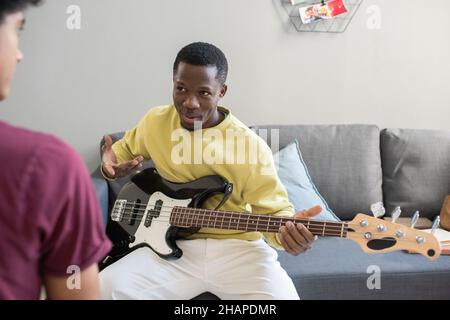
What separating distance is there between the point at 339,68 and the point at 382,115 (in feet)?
1.07

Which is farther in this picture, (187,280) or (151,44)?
(151,44)

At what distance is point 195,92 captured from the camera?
4.61 feet

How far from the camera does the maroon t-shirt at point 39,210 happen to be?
0.55 meters

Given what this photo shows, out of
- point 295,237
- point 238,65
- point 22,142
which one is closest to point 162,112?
point 295,237

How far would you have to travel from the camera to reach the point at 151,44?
7.11 ft

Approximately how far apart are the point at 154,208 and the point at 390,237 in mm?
673

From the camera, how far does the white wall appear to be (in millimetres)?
2131

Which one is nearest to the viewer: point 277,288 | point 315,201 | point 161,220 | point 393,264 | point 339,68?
point 277,288

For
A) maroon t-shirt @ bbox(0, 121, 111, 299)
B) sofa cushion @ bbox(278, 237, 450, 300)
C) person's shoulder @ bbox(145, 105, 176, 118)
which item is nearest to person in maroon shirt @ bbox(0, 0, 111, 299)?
maroon t-shirt @ bbox(0, 121, 111, 299)

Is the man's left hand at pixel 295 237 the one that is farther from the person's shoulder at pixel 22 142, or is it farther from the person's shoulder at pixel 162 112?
the person's shoulder at pixel 22 142

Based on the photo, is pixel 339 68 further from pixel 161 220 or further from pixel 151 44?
pixel 161 220

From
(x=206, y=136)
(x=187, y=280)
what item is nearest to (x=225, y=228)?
(x=187, y=280)

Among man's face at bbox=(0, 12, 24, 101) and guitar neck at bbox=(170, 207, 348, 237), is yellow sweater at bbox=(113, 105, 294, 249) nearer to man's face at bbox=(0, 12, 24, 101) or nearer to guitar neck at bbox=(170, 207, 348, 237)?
guitar neck at bbox=(170, 207, 348, 237)

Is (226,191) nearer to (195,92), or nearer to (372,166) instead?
(195,92)
